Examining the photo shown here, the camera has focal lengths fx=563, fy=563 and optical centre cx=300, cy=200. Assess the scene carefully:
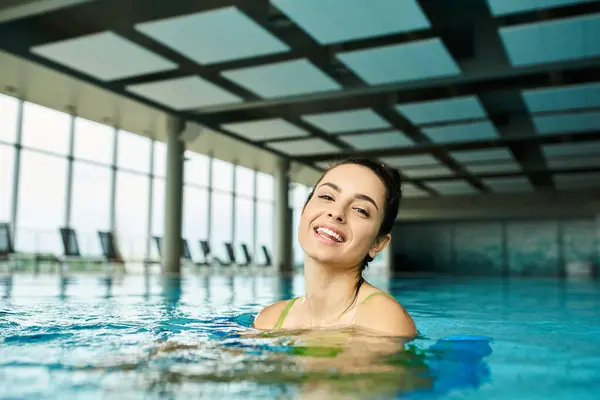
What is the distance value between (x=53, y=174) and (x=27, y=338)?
12931 mm

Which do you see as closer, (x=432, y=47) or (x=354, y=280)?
(x=354, y=280)

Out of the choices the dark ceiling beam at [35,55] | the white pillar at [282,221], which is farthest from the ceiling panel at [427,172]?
the dark ceiling beam at [35,55]

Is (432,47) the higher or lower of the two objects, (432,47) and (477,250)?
the higher

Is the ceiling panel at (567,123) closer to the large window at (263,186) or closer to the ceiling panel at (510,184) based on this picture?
the ceiling panel at (510,184)

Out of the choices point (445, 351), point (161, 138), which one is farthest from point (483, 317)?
point (161, 138)

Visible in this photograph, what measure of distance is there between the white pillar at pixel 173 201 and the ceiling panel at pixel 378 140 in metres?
4.80

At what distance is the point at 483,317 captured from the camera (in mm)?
4656

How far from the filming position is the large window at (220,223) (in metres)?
21.1

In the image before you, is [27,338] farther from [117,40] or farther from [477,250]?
[477,250]

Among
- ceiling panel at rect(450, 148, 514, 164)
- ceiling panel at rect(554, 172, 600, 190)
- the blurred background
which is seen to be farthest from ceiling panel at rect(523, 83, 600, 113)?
ceiling panel at rect(554, 172, 600, 190)

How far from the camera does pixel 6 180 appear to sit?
13188 mm

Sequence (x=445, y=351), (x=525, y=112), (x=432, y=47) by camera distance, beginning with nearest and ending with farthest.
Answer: (x=445, y=351), (x=432, y=47), (x=525, y=112)

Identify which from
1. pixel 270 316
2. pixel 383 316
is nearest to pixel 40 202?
pixel 270 316

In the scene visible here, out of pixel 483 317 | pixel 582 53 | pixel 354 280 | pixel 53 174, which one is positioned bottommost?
pixel 483 317
